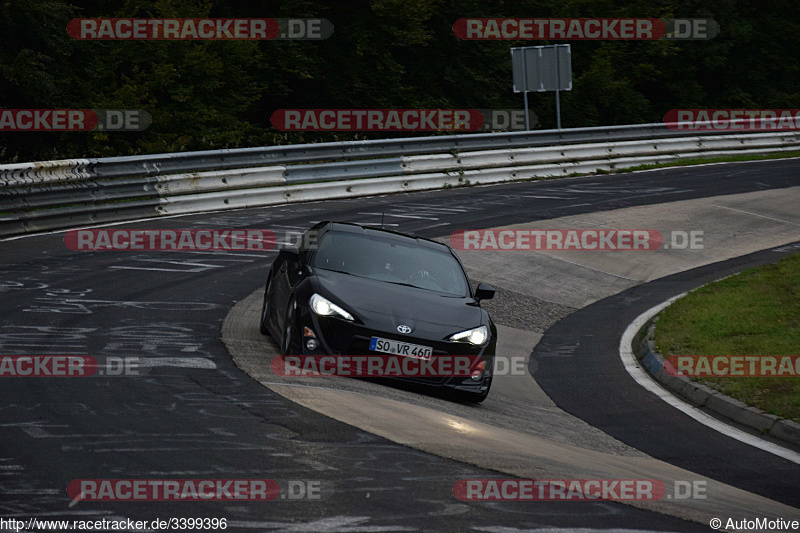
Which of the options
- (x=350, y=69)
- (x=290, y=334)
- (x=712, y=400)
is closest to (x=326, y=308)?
(x=290, y=334)

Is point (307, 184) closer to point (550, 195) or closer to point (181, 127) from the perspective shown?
point (550, 195)

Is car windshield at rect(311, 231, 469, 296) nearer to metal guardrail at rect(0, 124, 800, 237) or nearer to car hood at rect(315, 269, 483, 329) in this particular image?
car hood at rect(315, 269, 483, 329)

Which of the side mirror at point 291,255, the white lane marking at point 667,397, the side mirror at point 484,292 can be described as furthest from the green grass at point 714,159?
the side mirror at point 291,255

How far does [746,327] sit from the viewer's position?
1288 cm

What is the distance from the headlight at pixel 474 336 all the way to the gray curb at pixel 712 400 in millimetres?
2483

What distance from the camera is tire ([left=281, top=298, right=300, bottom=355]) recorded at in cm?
925

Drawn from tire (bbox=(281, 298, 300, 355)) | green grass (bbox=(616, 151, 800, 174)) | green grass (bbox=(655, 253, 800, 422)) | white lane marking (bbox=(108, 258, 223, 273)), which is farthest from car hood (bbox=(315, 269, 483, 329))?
green grass (bbox=(616, 151, 800, 174))

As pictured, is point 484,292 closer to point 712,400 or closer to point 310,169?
point 712,400

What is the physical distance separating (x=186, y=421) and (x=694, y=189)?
19.7m

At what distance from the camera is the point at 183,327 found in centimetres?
1071

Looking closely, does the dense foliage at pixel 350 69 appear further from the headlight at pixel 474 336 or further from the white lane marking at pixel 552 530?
the white lane marking at pixel 552 530

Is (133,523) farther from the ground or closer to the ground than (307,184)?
closer to the ground

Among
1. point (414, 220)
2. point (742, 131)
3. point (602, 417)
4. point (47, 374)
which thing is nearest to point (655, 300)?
point (414, 220)

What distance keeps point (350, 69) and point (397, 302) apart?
87.7 ft
